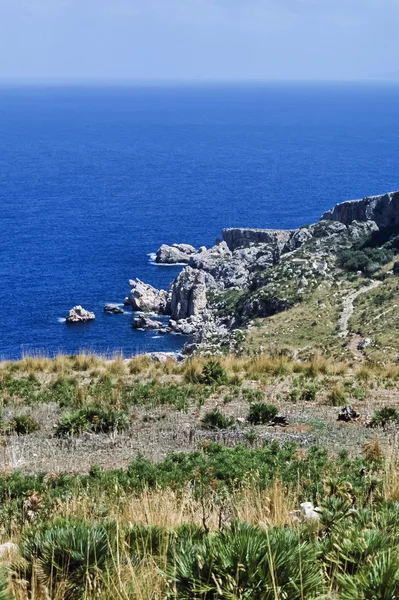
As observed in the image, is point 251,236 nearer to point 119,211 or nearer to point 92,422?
point 119,211

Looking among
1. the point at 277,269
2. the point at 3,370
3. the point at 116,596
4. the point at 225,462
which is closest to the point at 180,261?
the point at 277,269

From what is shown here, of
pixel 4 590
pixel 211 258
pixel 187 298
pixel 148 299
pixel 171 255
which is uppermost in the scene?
pixel 4 590

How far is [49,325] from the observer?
72312 mm

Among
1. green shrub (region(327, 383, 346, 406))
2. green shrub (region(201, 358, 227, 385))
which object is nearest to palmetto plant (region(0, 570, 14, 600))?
green shrub (region(327, 383, 346, 406))

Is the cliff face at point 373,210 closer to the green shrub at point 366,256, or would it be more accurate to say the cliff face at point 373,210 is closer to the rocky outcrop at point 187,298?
the green shrub at point 366,256

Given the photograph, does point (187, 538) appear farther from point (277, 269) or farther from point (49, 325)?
point (49, 325)

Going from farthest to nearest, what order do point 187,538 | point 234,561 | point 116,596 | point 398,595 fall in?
point 187,538 < point 116,596 < point 234,561 < point 398,595

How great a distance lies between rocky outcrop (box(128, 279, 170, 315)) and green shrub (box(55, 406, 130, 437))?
64.3 m

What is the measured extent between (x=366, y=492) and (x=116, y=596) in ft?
12.7

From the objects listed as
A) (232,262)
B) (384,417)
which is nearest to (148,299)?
(232,262)

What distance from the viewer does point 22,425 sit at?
43.7ft

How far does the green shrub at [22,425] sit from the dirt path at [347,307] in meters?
33.9

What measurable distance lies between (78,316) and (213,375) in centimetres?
5641

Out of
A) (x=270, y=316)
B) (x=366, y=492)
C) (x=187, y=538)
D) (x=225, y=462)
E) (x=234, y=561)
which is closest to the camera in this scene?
(x=234, y=561)
